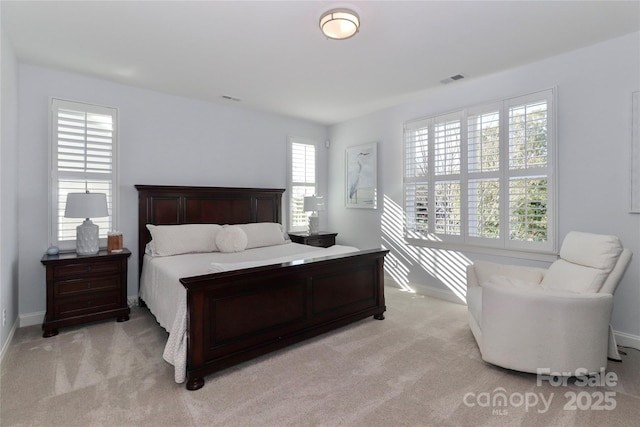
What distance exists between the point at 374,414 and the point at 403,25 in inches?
113

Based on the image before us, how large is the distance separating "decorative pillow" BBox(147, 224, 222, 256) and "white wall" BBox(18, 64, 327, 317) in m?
0.55

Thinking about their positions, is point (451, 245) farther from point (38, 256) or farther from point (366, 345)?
point (38, 256)

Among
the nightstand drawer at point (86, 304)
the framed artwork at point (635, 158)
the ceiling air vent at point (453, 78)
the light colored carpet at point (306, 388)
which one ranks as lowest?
the light colored carpet at point (306, 388)

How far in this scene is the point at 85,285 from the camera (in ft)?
10.9

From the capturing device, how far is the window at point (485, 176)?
11.2 ft

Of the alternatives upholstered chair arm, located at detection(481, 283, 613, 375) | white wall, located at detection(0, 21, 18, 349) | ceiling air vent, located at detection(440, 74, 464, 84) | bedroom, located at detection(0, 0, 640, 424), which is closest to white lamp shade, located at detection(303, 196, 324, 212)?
bedroom, located at detection(0, 0, 640, 424)

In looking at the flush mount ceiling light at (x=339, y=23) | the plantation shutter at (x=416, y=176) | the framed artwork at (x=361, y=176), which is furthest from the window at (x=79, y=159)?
the plantation shutter at (x=416, y=176)

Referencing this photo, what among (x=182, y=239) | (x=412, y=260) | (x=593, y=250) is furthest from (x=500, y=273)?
(x=182, y=239)

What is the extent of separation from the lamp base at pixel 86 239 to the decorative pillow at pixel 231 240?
1262mm

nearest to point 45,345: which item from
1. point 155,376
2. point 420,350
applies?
point 155,376

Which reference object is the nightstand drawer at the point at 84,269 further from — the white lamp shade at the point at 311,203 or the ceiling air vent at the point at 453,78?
the ceiling air vent at the point at 453,78

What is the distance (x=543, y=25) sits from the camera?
2691mm

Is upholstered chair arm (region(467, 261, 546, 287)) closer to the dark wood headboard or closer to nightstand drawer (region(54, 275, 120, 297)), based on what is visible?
the dark wood headboard

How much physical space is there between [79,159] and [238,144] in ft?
6.57
